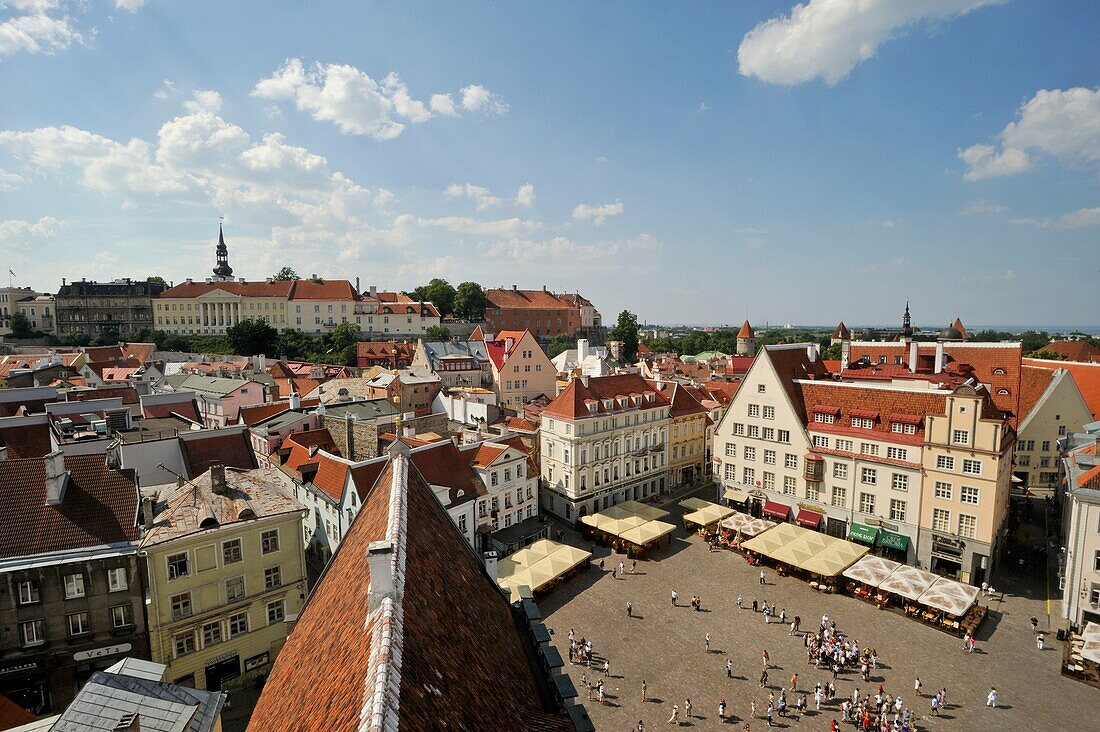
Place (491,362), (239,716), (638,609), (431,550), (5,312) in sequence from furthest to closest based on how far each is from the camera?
(5,312) < (491,362) < (638,609) < (239,716) < (431,550)

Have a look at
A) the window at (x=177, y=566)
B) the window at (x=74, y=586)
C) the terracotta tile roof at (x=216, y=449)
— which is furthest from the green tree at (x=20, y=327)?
the window at (x=177, y=566)

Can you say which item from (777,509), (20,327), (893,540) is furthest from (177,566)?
(20,327)

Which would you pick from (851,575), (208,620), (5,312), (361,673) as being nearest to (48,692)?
(208,620)

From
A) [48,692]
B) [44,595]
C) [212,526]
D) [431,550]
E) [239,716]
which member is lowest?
[239,716]

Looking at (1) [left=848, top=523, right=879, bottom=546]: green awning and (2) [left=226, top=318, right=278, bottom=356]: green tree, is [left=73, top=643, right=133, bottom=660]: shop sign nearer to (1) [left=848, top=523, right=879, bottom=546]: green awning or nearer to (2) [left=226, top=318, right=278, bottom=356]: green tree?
(1) [left=848, top=523, right=879, bottom=546]: green awning

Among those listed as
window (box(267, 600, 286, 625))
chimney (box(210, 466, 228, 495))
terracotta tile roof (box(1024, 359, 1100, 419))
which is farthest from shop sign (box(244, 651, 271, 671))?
terracotta tile roof (box(1024, 359, 1100, 419))

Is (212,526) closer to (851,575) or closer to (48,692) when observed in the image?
(48,692)
